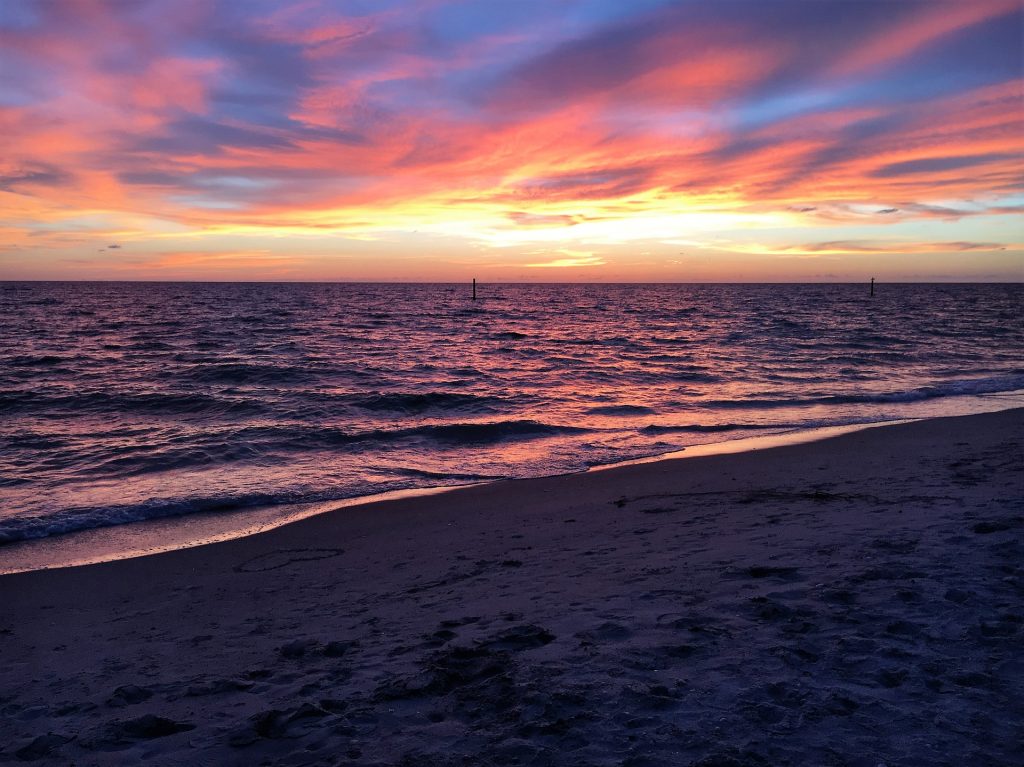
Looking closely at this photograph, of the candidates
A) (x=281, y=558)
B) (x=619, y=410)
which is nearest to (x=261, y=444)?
(x=281, y=558)

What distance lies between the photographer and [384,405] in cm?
1812

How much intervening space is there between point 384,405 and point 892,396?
1417 centimetres

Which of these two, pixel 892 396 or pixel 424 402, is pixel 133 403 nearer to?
pixel 424 402

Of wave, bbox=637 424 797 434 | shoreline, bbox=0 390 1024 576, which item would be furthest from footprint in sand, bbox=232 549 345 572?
wave, bbox=637 424 797 434

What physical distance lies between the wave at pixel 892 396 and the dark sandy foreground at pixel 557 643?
9631 millimetres

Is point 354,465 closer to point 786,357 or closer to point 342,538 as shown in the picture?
point 342,538

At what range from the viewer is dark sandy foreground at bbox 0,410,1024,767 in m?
3.44

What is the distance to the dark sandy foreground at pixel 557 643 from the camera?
11.3 feet

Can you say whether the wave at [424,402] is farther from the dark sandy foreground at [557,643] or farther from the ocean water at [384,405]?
the dark sandy foreground at [557,643]

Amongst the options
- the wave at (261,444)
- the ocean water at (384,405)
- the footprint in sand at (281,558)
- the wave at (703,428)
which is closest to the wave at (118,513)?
the ocean water at (384,405)

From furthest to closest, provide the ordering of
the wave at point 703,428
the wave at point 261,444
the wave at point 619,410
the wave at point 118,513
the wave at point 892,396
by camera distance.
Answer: the wave at point 892,396, the wave at point 619,410, the wave at point 703,428, the wave at point 261,444, the wave at point 118,513

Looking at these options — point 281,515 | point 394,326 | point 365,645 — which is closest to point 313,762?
point 365,645

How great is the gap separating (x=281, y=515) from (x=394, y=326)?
4115cm

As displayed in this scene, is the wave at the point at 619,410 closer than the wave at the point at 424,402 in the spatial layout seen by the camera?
Yes
